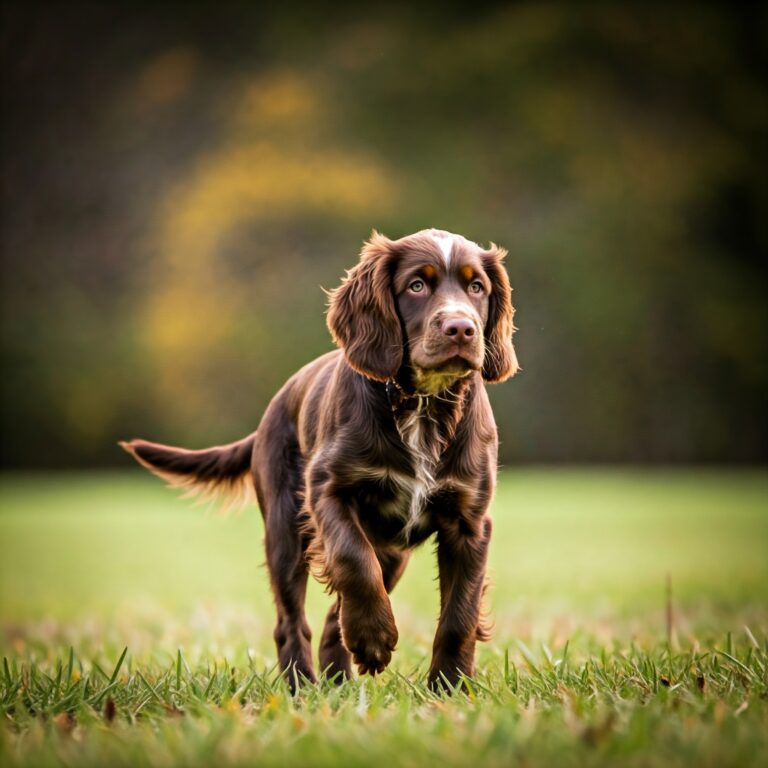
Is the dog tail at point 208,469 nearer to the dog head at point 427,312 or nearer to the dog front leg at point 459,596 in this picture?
the dog head at point 427,312

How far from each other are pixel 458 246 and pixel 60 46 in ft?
121

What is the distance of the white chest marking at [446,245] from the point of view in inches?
Result: 135

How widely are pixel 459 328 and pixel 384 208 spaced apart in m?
26.4

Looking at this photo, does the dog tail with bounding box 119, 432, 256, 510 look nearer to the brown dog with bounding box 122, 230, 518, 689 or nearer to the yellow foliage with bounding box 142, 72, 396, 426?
the brown dog with bounding box 122, 230, 518, 689

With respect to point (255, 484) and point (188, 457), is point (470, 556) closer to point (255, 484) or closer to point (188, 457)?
point (255, 484)

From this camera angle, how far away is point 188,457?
14.1 ft

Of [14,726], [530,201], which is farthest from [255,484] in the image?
[530,201]

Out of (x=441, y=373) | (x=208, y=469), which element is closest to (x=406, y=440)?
(x=441, y=373)

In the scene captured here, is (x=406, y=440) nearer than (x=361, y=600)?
No

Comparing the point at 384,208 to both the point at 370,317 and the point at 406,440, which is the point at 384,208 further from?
the point at 406,440

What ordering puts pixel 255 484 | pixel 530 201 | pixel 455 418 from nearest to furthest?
pixel 455 418, pixel 255 484, pixel 530 201

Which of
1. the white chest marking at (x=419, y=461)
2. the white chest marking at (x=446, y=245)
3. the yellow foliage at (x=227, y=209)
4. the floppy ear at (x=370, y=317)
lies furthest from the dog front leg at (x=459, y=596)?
the yellow foliage at (x=227, y=209)

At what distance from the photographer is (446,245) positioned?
3447mm

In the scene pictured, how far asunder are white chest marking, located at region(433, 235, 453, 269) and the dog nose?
0.94 feet
